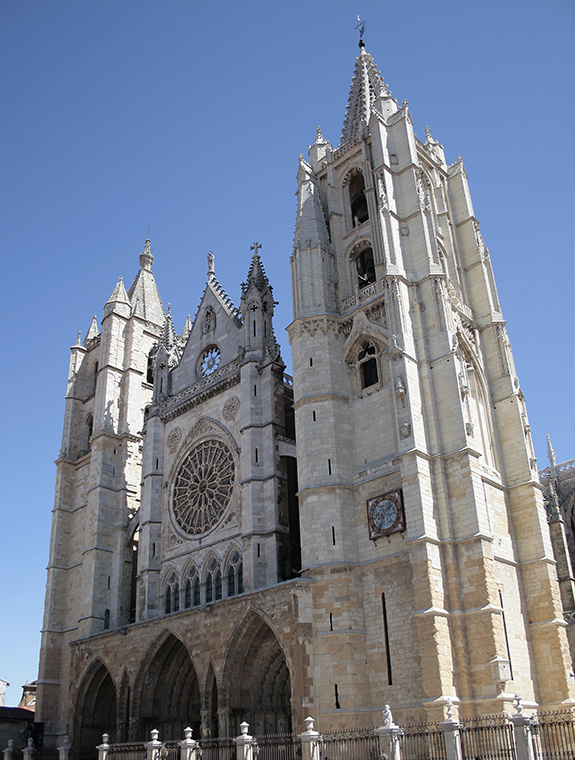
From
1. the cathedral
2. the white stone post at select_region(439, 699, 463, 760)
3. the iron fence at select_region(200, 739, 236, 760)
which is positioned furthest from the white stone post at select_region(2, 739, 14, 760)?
the white stone post at select_region(439, 699, 463, 760)

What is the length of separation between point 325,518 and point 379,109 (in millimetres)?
15260

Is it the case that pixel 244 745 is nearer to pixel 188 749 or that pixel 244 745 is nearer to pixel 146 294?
pixel 188 749

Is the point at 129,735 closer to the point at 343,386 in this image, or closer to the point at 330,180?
the point at 343,386

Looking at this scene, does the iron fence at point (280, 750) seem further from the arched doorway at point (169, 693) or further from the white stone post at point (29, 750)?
the white stone post at point (29, 750)

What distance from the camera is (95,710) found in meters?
26.9

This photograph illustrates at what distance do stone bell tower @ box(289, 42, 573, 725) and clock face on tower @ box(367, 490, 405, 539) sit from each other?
0.05 m

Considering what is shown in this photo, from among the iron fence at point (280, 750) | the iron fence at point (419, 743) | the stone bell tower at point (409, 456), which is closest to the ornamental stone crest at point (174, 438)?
the stone bell tower at point (409, 456)

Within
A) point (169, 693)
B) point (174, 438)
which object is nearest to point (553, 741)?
point (169, 693)

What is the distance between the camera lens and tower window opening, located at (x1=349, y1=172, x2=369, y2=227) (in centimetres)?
2777

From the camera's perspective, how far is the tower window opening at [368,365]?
2327 cm

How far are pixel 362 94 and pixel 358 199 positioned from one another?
5.14 meters

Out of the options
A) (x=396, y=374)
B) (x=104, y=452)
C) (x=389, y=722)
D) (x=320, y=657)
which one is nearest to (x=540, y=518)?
(x=396, y=374)

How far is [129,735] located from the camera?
23.7m

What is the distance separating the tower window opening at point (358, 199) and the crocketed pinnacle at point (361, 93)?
5.75 ft
